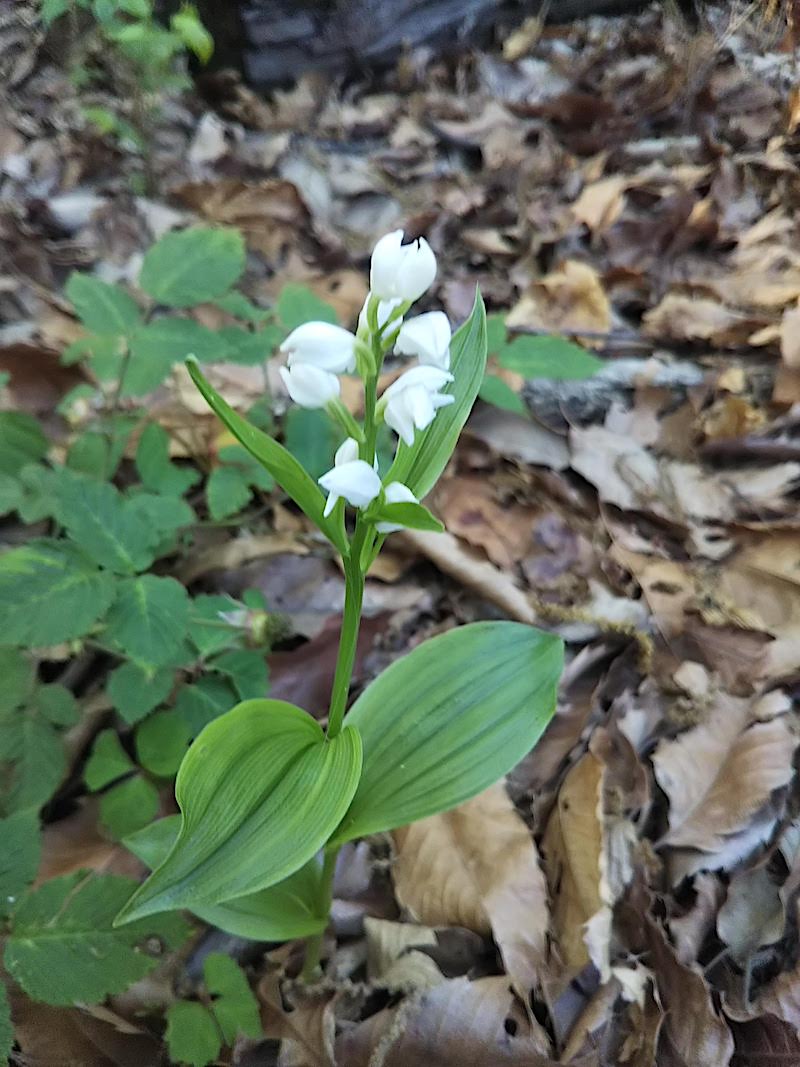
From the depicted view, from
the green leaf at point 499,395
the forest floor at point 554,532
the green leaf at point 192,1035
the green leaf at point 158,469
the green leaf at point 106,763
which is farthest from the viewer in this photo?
the green leaf at point 499,395

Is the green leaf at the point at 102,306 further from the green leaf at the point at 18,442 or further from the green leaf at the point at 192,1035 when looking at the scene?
the green leaf at the point at 192,1035

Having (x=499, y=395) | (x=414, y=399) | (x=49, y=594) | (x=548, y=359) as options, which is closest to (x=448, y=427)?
(x=414, y=399)

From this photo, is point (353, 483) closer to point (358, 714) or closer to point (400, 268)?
point (400, 268)

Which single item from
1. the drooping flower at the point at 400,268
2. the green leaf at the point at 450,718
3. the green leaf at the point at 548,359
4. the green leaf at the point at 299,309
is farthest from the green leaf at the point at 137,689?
the green leaf at the point at 548,359

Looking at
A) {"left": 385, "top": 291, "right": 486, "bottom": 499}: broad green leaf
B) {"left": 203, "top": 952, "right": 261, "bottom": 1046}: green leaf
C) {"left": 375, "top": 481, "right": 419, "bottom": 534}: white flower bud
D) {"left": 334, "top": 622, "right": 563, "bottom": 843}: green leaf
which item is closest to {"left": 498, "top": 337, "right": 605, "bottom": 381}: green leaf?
{"left": 385, "top": 291, "right": 486, "bottom": 499}: broad green leaf

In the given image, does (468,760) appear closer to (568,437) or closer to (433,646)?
(433,646)

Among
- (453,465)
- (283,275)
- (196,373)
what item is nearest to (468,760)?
(196,373)
